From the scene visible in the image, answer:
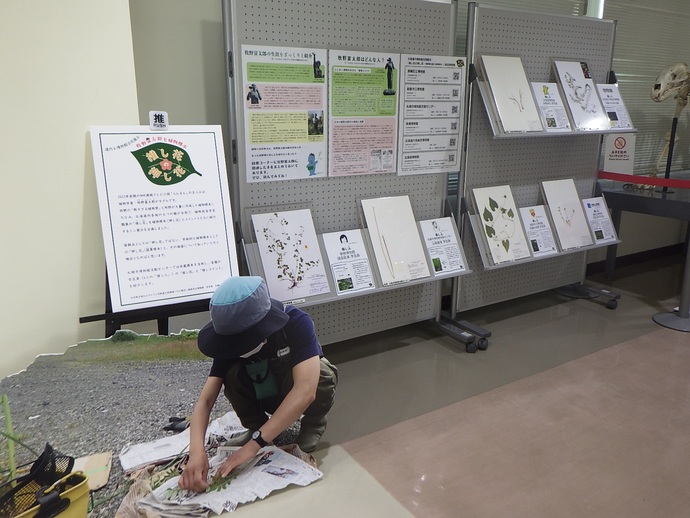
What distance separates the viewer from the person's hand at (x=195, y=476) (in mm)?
1665

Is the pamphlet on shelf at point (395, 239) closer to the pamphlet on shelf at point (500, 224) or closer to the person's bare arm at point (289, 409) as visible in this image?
the pamphlet on shelf at point (500, 224)

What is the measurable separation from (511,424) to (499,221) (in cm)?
135

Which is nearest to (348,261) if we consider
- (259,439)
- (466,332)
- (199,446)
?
(466,332)

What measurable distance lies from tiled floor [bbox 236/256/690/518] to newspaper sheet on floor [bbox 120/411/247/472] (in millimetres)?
330

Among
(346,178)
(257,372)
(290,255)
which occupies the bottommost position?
(257,372)

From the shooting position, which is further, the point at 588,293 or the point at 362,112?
the point at 588,293

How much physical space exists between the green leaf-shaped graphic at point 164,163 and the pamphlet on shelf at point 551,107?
2.15 m

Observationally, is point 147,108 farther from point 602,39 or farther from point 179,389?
point 602,39

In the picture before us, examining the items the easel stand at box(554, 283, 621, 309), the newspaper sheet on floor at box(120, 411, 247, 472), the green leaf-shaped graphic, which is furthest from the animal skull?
the newspaper sheet on floor at box(120, 411, 247, 472)

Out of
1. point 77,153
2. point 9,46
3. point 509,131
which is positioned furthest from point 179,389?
point 509,131

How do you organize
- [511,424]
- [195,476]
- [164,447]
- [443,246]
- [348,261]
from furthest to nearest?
[443,246] < [348,261] < [511,424] < [164,447] < [195,476]

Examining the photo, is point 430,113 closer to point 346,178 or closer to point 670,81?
point 346,178

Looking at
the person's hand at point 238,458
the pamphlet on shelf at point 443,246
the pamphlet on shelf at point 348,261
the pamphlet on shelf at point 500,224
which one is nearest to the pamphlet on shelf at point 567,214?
the pamphlet on shelf at point 500,224

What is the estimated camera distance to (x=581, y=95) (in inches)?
134
